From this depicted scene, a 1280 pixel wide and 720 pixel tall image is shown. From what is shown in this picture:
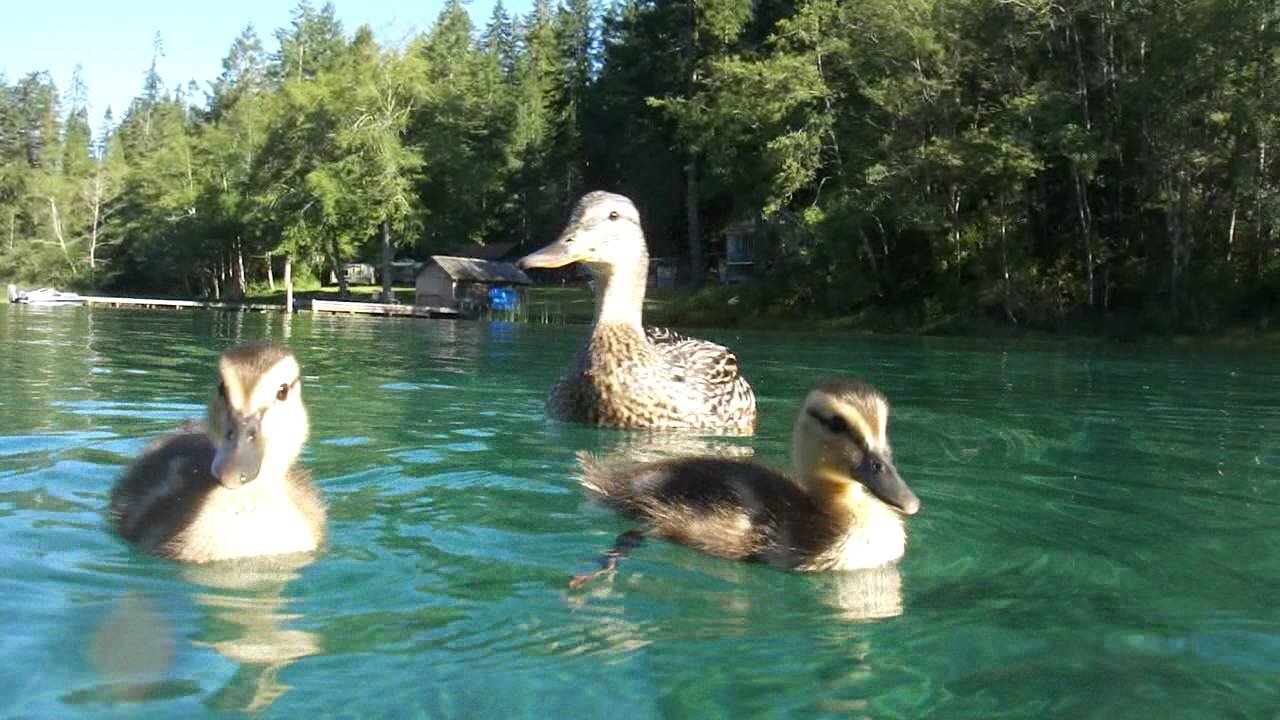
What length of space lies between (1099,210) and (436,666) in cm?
4405

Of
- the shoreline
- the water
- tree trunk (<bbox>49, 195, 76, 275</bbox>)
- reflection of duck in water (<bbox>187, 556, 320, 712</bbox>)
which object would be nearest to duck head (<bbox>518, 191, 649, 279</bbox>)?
the water

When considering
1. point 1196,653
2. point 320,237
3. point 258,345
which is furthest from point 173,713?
point 320,237

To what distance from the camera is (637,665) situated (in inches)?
145

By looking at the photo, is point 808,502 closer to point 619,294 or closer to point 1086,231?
point 619,294

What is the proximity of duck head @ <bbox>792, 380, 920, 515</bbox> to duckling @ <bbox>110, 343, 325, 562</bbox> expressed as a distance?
227 cm

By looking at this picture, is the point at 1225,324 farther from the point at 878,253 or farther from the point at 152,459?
the point at 152,459

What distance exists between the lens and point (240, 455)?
4.47 m

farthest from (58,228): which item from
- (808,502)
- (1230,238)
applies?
(808,502)

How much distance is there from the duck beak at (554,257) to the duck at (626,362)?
11mm

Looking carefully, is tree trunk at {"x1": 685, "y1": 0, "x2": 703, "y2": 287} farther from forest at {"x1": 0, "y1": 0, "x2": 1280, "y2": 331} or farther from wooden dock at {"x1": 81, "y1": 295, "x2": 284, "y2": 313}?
wooden dock at {"x1": 81, "y1": 295, "x2": 284, "y2": 313}

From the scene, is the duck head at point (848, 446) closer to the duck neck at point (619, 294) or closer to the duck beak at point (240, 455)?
the duck beak at point (240, 455)

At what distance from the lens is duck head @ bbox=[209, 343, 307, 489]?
4.46 metres

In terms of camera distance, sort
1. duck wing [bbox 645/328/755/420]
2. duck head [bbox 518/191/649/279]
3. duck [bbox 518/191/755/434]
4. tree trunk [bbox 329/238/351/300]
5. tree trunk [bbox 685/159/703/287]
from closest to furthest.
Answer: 1. duck [bbox 518/191/755/434]
2. duck wing [bbox 645/328/755/420]
3. duck head [bbox 518/191/649/279]
4. tree trunk [bbox 685/159/703/287]
5. tree trunk [bbox 329/238/351/300]

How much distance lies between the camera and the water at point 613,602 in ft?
11.4
